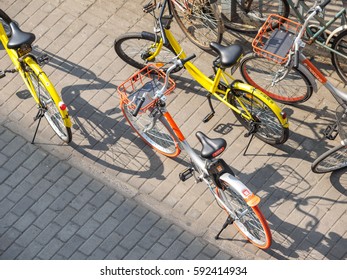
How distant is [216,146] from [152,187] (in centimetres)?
146

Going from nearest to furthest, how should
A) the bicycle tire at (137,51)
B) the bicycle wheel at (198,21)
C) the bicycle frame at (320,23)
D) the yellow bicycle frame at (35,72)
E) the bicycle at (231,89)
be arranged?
the bicycle at (231,89)
the yellow bicycle frame at (35,72)
the bicycle frame at (320,23)
the bicycle tire at (137,51)
the bicycle wheel at (198,21)

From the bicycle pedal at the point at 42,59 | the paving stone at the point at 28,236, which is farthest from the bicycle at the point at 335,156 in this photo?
the bicycle pedal at the point at 42,59

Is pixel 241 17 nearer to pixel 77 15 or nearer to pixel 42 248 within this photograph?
pixel 77 15

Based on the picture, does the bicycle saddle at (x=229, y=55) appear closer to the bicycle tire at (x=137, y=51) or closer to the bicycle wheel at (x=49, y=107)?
the bicycle tire at (x=137, y=51)

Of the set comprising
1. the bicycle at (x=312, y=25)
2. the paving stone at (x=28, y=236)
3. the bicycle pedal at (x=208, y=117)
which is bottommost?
the paving stone at (x=28, y=236)

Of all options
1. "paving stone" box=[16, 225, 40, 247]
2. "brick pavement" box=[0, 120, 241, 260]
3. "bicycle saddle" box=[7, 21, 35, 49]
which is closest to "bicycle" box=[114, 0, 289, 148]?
"bicycle saddle" box=[7, 21, 35, 49]

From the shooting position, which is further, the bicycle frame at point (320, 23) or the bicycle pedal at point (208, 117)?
the bicycle pedal at point (208, 117)

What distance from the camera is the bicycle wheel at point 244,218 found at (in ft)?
25.4

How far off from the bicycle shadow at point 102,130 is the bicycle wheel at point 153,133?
0.12 metres

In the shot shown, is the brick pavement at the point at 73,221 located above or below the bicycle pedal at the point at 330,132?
below

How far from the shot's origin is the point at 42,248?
821 centimetres

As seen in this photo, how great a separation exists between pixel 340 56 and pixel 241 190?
8.51ft
